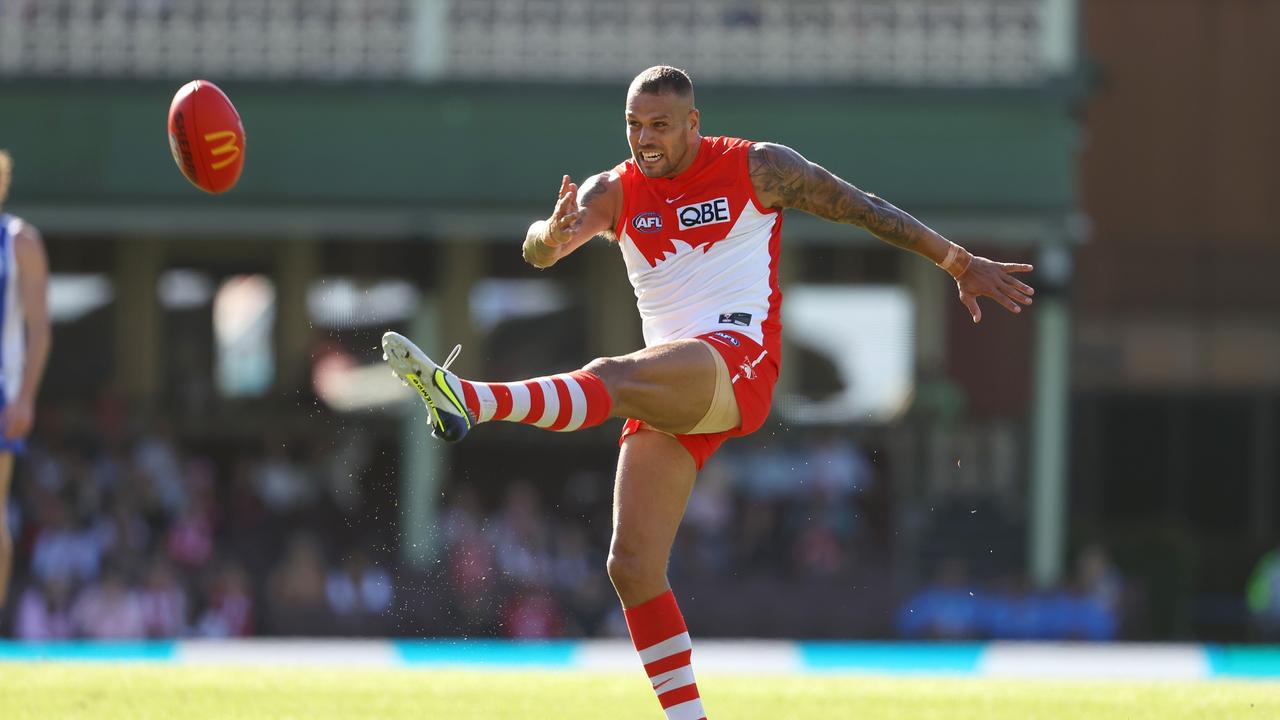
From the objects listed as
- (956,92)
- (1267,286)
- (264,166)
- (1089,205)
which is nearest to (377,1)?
(264,166)

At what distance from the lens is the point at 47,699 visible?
7.92 metres

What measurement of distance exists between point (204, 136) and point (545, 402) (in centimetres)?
239

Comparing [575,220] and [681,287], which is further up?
[575,220]

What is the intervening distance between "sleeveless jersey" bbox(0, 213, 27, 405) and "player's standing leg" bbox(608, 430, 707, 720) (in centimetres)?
323

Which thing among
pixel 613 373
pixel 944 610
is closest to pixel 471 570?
pixel 944 610

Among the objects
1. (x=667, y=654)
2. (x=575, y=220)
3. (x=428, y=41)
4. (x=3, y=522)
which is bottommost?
(x=667, y=654)

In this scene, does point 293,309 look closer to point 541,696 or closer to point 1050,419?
point 1050,419

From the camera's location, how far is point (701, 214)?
640 cm

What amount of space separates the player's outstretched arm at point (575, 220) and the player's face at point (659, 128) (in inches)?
6.3

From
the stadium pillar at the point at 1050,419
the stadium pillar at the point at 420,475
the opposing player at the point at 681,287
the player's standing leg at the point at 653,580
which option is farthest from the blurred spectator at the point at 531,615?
the player's standing leg at the point at 653,580

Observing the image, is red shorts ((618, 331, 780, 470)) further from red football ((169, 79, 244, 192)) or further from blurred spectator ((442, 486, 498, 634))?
blurred spectator ((442, 486, 498, 634))

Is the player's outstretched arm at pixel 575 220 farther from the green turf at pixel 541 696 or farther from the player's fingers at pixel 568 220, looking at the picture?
the green turf at pixel 541 696

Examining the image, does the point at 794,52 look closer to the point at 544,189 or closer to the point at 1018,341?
the point at 544,189

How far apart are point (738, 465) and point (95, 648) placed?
670 cm
